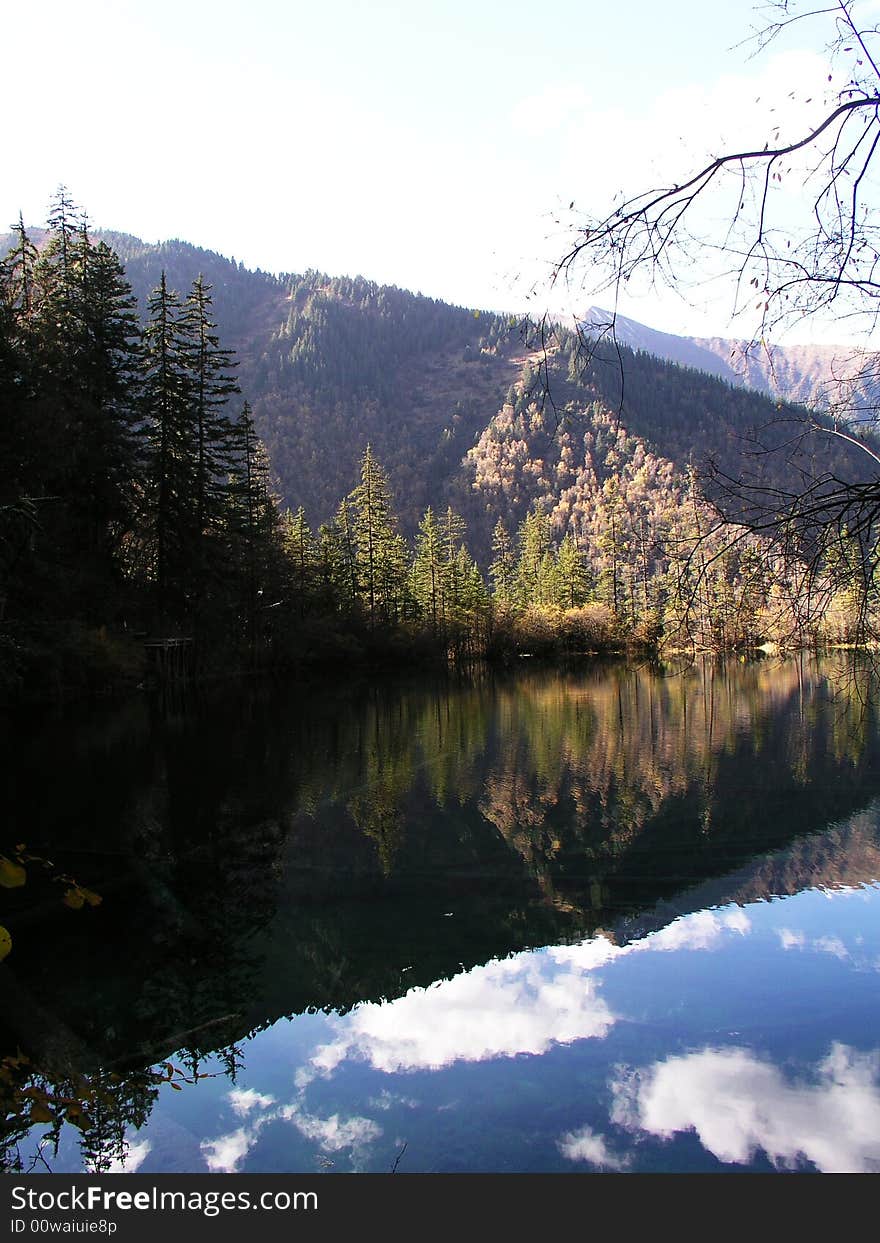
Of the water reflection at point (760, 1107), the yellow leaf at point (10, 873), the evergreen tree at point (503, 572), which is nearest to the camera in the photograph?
the yellow leaf at point (10, 873)

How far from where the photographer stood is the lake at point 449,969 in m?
5.30

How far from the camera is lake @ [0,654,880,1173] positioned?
5.30 m

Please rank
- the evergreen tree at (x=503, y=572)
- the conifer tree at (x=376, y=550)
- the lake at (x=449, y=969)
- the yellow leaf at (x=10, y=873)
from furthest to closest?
the evergreen tree at (x=503, y=572), the conifer tree at (x=376, y=550), the lake at (x=449, y=969), the yellow leaf at (x=10, y=873)

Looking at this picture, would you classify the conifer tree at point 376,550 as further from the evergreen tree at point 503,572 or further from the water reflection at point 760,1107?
the water reflection at point 760,1107

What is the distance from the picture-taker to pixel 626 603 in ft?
208

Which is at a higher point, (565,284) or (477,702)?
(565,284)

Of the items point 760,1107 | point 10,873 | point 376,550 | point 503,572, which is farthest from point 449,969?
point 503,572

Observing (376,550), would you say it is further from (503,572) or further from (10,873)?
(10,873)

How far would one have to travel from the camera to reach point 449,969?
7.75 m

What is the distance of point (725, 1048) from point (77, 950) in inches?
222

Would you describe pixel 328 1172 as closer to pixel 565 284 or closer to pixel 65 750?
pixel 565 284

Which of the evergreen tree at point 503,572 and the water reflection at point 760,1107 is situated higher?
the water reflection at point 760,1107

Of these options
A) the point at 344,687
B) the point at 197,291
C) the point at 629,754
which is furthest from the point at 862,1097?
the point at 197,291

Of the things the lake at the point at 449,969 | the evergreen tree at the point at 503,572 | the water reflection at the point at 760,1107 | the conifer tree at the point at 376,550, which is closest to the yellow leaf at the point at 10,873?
the lake at the point at 449,969
